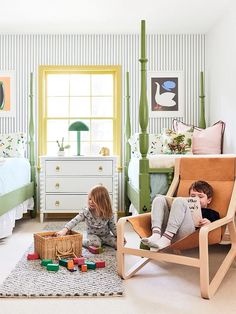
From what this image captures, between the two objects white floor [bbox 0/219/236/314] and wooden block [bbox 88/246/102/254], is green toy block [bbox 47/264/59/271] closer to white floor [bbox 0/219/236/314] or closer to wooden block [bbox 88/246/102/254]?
white floor [bbox 0/219/236/314]

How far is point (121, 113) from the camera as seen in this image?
5.98 m

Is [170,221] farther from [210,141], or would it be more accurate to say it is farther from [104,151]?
[104,151]

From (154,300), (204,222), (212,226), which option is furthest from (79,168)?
(154,300)

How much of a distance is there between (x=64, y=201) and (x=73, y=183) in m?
0.24

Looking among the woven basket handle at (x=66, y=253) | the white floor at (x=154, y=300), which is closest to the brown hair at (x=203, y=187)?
the white floor at (x=154, y=300)

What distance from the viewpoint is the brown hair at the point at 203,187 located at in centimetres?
337

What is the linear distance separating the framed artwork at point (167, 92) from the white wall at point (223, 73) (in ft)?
1.18

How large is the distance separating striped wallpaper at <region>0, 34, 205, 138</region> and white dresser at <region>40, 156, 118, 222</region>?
789 mm

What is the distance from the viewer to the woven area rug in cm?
265

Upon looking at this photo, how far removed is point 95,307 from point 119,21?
3779 millimetres

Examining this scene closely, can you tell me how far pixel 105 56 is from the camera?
19.5 ft

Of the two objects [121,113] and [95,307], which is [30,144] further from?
[95,307]

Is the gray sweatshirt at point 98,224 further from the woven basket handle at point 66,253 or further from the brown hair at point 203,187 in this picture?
the brown hair at point 203,187

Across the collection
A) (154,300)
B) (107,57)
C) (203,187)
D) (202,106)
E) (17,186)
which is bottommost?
(154,300)
